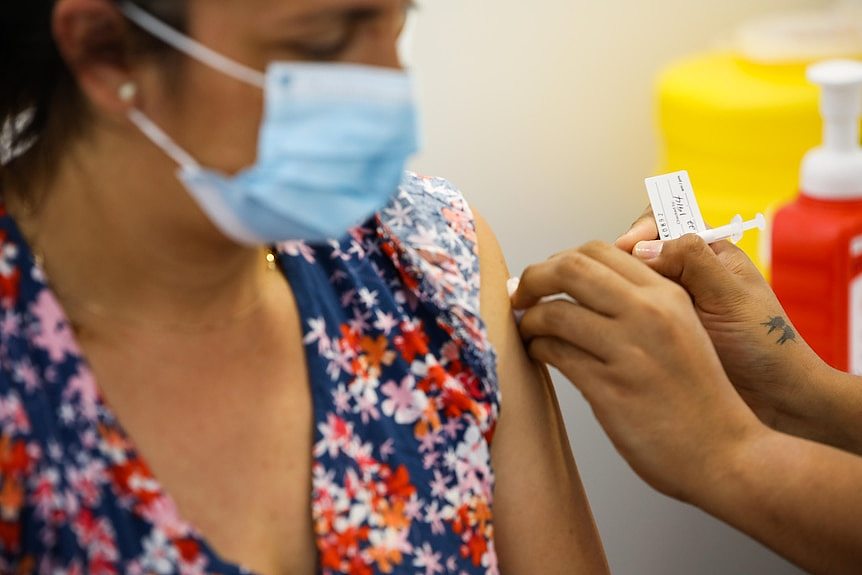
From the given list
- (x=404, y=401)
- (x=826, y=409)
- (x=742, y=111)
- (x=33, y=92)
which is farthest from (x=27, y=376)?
(x=742, y=111)

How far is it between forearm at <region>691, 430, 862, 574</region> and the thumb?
0.17 metres

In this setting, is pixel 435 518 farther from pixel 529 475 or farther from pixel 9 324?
pixel 9 324

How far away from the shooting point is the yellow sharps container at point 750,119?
2.06 m

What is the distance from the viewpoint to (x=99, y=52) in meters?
1.03

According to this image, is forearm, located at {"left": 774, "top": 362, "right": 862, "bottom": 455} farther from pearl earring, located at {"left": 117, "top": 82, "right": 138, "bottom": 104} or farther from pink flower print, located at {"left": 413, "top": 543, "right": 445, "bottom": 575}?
pearl earring, located at {"left": 117, "top": 82, "right": 138, "bottom": 104}

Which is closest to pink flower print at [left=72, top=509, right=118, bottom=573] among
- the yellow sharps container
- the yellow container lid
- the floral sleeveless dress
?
the floral sleeveless dress

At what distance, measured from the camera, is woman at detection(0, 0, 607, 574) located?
39.9 inches

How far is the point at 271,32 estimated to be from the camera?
3.31 ft

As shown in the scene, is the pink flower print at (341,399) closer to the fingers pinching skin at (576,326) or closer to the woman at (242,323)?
the woman at (242,323)

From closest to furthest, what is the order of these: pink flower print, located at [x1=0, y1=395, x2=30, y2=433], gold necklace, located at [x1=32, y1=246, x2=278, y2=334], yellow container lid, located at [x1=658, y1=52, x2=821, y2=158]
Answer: pink flower print, located at [x1=0, y1=395, x2=30, y2=433]
gold necklace, located at [x1=32, y1=246, x2=278, y2=334]
yellow container lid, located at [x1=658, y1=52, x2=821, y2=158]

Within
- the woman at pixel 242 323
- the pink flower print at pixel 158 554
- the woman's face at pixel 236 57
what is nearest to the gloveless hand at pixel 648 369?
the woman at pixel 242 323

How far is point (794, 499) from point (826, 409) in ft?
0.67

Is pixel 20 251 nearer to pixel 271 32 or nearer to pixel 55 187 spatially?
pixel 55 187

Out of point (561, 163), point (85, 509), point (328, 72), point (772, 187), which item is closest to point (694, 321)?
point (328, 72)
